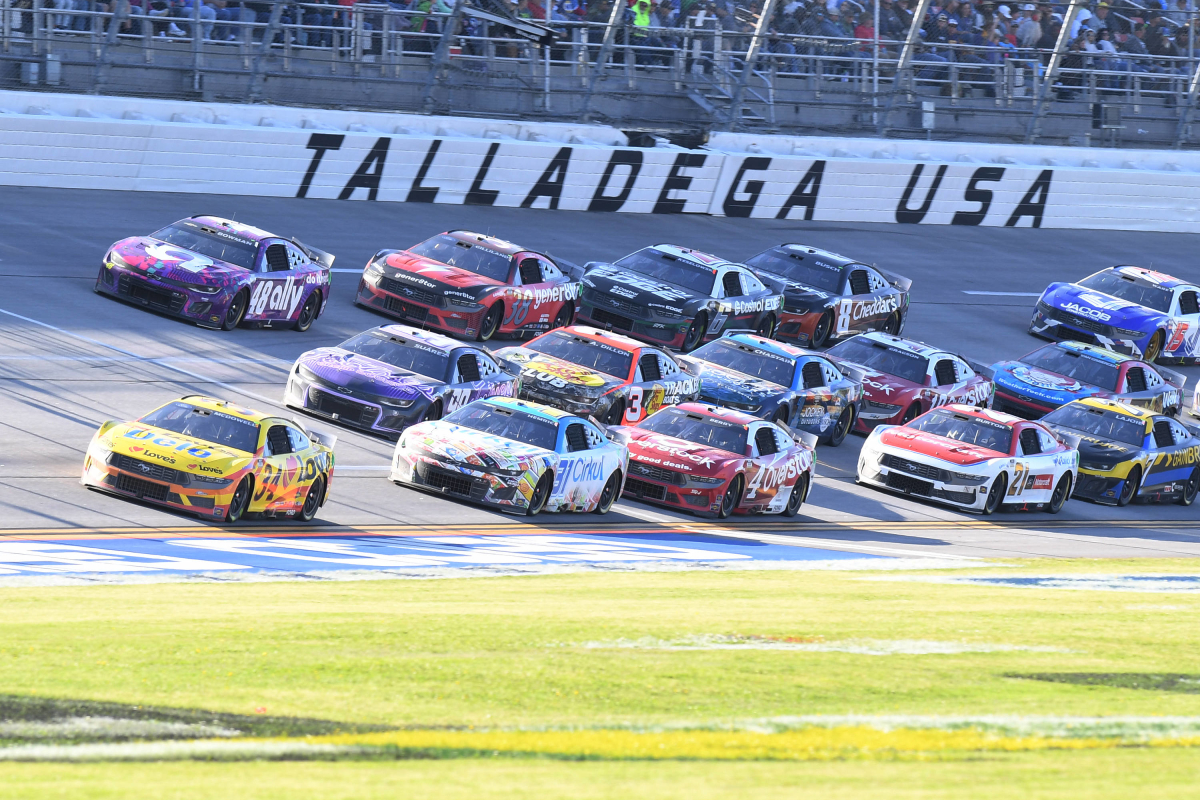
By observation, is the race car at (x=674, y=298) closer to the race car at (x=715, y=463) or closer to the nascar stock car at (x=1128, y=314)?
the race car at (x=715, y=463)

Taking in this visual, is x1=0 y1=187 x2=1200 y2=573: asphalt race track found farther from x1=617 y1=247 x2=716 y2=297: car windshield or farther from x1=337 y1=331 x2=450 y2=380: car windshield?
x1=617 y1=247 x2=716 y2=297: car windshield

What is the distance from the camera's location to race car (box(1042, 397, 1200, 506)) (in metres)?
26.8

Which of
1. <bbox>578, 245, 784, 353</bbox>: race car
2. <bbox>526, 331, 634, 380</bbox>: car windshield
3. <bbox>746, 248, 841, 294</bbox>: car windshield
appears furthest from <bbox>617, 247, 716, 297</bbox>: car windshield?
<bbox>526, 331, 634, 380</bbox>: car windshield

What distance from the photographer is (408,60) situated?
34.4 meters

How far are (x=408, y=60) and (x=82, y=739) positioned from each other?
88.2 ft

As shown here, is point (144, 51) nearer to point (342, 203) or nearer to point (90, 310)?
point (342, 203)

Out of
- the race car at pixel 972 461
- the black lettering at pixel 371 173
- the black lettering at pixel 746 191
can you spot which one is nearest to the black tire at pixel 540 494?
the race car at pixel 972 461

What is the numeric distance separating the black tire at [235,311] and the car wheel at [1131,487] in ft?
41.6

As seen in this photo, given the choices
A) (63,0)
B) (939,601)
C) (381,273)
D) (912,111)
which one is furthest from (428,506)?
(912,111)

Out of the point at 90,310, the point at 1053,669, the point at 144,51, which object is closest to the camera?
→ the point at 1053,669

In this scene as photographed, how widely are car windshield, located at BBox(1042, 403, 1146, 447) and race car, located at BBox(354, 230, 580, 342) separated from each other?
7.60 m

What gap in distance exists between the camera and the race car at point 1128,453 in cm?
2675

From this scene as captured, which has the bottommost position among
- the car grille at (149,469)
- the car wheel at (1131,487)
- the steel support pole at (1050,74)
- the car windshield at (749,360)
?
the car wheel at (1131,487)

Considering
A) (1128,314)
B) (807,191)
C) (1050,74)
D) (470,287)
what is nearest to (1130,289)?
(1128,314)
